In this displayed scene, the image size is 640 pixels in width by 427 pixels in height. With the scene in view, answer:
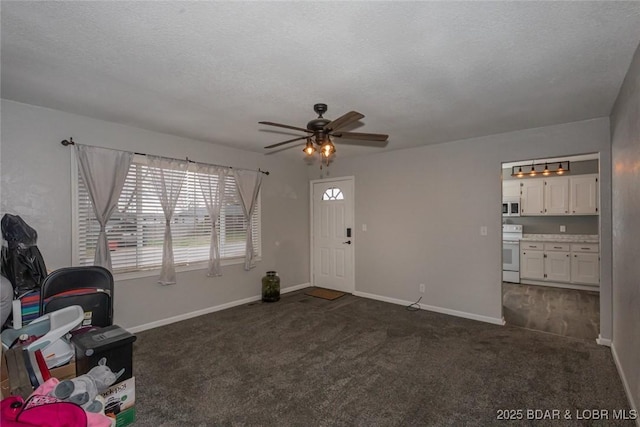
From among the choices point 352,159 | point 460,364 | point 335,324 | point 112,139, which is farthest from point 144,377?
point 352,159

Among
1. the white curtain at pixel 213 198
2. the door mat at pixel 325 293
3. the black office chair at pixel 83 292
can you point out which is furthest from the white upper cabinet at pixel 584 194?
the black office chair at pixel 83 292

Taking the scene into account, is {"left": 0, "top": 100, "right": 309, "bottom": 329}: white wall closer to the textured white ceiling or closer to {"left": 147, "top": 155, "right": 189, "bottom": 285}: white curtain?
{"left": 147, "top": 155, "right": 189, "bottom": 285}: white curtain

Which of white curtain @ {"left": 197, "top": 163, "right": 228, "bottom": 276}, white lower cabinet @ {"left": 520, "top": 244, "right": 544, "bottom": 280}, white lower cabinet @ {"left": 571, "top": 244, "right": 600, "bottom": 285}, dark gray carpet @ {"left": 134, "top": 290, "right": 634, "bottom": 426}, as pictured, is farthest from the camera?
white lower cabinet @ {"left": 520, "top": 244, "right": 544, "bottom": 280}

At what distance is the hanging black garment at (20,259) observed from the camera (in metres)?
2.49

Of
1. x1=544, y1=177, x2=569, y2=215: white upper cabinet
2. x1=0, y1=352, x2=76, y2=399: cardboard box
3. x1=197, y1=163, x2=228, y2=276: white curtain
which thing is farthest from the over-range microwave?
x1=0, y1=352, x2=76, y2=399: cardboard box

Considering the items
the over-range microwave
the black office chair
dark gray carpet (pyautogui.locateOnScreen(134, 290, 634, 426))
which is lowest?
dark gray carpet (pyautogui.locateOnScreen(134, 290, 634, 426))

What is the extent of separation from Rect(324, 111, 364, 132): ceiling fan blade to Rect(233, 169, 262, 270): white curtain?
263 cm

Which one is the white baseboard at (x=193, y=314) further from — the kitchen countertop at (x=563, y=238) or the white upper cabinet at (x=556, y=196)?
the white upper cabinet at (x=556, y=196)

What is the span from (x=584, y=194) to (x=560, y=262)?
1.34m

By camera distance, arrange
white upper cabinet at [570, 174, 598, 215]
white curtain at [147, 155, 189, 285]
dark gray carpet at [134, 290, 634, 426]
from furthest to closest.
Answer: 1. white upper cabinet at [570, 174, 598, 215]
2. white curtain at [147, 155, 189, 285]
3. dark gray carpet at [134, 290, 634, 426]

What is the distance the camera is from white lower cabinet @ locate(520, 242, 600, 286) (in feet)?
18.2

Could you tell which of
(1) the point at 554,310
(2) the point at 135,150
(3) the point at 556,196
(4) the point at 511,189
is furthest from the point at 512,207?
(2) the point at 135,150

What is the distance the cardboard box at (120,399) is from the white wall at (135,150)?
1.97 meters

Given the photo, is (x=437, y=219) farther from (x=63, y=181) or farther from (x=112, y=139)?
(x=63, y=181)
